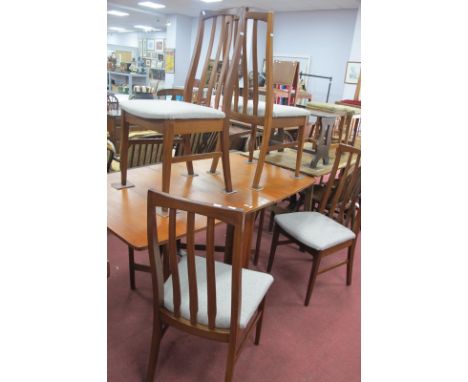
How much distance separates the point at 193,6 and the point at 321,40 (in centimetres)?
295

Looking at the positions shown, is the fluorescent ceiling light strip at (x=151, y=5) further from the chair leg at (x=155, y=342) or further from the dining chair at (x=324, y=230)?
the chair leg at (x=155, y=342)

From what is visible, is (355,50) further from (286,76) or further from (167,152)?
(167,152)

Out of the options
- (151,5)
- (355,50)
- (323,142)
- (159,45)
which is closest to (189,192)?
(323,142)

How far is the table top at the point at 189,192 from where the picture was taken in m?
1.34

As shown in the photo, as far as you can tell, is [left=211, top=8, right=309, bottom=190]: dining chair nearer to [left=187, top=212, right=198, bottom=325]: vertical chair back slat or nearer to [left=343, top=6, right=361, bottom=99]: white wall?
[left=187, top=212, right=198, bottom=325]: vertical chair back slat

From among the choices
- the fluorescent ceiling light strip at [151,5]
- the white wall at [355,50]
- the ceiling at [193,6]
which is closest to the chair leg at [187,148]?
the white wall at [355,50]

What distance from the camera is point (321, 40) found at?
6738 mm

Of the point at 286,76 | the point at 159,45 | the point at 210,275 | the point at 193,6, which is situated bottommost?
the point at 210,275

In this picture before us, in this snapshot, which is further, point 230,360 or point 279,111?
point 279,111

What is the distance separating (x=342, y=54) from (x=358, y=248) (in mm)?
4949

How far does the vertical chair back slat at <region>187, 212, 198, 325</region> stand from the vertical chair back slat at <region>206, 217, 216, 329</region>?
52mm

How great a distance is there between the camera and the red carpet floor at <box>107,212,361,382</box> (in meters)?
1.52

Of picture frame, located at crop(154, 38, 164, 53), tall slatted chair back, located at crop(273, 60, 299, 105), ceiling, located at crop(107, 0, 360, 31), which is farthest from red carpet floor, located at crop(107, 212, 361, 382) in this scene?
picture frame, located at crop(154, 38, 164, 53)
